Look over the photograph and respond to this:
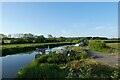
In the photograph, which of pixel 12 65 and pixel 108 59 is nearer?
pixel 108 59

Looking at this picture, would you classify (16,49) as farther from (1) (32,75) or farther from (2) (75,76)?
(2) (75,76)

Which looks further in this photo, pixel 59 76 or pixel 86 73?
pixel 59 76

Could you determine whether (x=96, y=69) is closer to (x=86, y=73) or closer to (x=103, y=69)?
(x=103, y=69)

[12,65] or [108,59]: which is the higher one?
[108,59]

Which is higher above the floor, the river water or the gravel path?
the gravel path

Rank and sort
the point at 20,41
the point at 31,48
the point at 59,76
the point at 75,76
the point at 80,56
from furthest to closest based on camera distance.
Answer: the point at 20,41, the point at 31,48, the point at 80,56, the point at 59,76, the point at 75,76

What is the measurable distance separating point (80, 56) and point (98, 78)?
1269cm

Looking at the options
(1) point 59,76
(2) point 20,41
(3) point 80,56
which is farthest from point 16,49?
(1) point 59,76

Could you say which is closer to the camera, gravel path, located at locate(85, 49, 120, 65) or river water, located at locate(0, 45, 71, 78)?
river water, located at locate(0, 45, 71, 78)

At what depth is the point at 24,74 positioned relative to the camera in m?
14.0

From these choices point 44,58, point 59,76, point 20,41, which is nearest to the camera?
point 59,76

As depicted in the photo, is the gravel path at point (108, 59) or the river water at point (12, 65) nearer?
the river water at point (12, 65)

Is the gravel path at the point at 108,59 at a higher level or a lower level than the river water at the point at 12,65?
higher

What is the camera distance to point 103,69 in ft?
55.6
